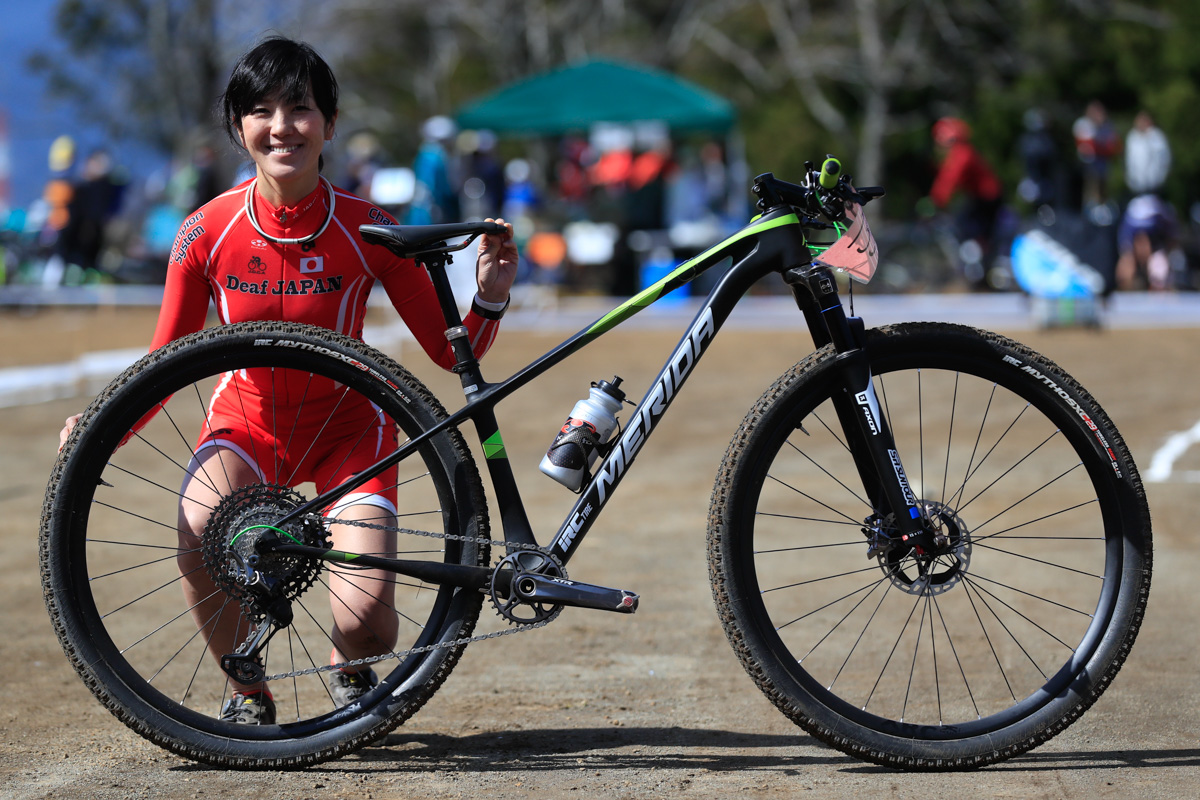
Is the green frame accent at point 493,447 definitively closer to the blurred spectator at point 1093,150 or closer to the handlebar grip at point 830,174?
the handlebar grip at point 830,174

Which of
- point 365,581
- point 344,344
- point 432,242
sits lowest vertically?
point 365,581

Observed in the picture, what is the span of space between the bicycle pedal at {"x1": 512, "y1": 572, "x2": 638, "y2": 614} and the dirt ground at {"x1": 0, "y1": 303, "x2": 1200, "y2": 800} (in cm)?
42

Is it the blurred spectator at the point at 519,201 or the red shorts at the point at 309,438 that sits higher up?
the blurred spectator at the point at 519,201

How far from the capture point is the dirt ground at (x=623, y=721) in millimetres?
3250

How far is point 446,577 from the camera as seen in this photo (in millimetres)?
3334

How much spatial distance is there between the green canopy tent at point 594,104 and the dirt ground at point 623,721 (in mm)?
12762

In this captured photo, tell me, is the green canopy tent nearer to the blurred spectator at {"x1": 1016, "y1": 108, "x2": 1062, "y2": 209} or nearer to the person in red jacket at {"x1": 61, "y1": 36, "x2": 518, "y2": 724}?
the blurred spectator at {"x1": 1016, "y1": 108, "x2": 1062, "y2": 209}

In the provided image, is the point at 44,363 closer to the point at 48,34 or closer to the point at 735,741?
the point at 735,741

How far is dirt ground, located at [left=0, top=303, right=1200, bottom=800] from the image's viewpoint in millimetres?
3250

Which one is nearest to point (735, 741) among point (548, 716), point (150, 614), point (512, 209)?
point (548, 716)

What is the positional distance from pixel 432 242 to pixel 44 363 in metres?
11.0

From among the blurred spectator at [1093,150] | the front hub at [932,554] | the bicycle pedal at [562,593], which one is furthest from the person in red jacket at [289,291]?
the blurred spectator at [1093,150]

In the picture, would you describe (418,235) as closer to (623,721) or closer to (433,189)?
(623,721)

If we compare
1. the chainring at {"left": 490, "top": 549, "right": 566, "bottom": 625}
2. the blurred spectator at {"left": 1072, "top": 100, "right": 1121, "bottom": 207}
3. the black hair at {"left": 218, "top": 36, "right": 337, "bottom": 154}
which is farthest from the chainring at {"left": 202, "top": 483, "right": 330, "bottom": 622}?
the blurred spectator at {"left": 1072, "top": 100, "right": 1121, "bottom": 207}
